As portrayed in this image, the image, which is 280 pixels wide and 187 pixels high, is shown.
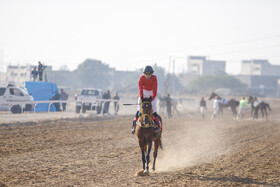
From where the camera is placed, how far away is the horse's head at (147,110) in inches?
370

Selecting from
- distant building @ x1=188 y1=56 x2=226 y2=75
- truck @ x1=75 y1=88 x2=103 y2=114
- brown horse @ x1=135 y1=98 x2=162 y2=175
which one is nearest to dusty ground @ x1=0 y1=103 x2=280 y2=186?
brown horse @ x1=135 y1=98 x2=162 y2=175

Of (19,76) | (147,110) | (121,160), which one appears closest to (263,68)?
(19,76)

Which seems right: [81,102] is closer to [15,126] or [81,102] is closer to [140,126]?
[15,126]

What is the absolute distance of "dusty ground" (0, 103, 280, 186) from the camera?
335 inches

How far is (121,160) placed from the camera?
11344 mm

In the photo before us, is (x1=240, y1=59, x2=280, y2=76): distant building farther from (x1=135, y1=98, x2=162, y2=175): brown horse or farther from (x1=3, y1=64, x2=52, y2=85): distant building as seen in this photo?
(x1=135, y1=98, x2=162, y2=175): brown horse

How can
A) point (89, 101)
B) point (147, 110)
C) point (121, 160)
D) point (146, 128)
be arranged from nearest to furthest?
1. point (147, 110)
2. point (146, 128)
3. point (121, 160)
4. point (89, 101)

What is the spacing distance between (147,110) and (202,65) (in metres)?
142

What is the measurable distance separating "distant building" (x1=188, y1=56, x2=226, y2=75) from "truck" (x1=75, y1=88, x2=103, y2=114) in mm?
117502

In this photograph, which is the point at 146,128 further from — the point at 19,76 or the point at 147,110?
the point at 19,76

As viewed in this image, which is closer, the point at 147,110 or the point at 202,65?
the point at 147,110

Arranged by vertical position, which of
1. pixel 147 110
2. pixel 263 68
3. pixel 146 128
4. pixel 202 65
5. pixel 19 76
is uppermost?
pixel 263 68

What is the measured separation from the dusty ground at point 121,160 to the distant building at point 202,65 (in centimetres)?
13054

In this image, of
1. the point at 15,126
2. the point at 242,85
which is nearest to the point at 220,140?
the point at 15,126
